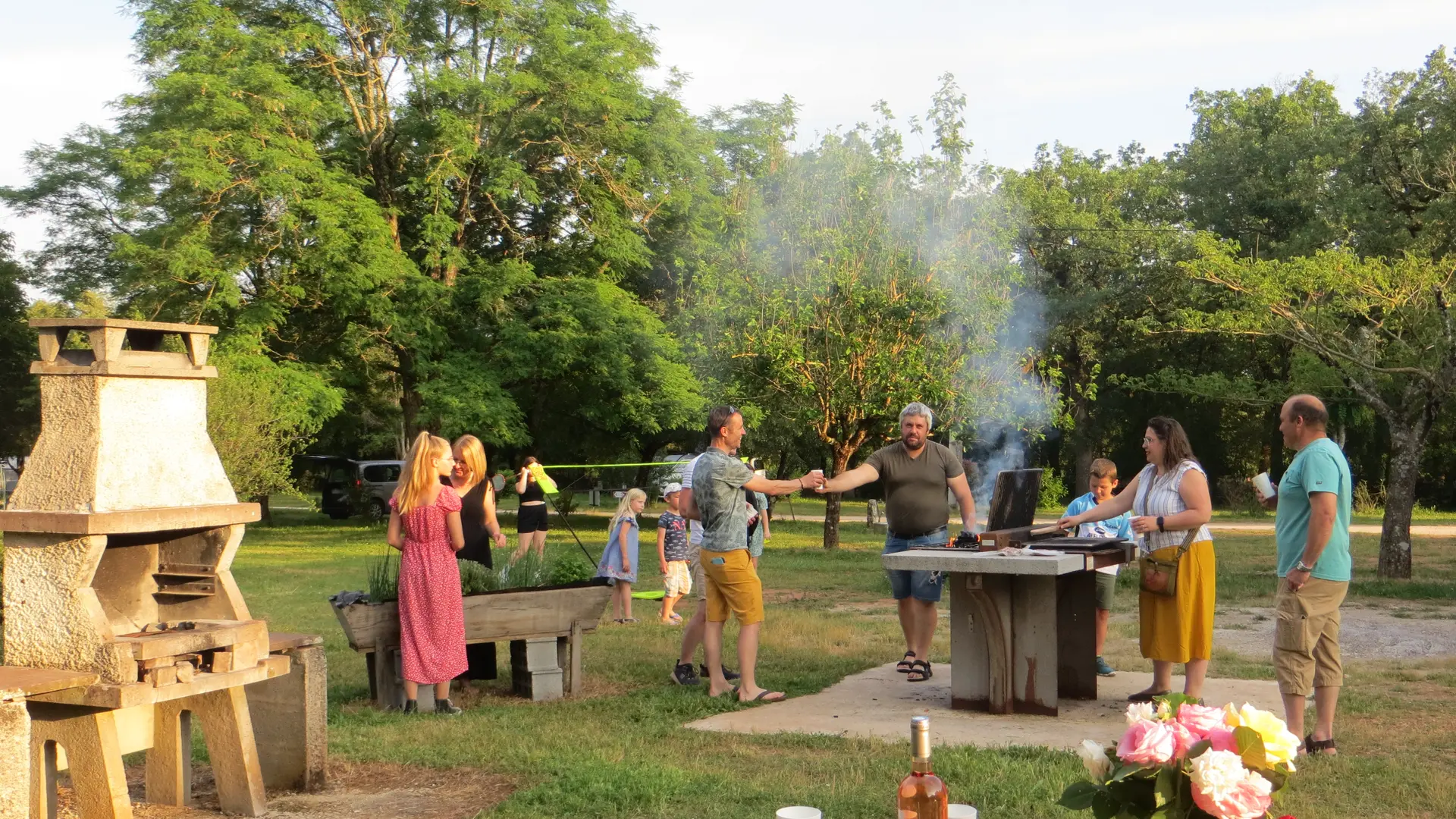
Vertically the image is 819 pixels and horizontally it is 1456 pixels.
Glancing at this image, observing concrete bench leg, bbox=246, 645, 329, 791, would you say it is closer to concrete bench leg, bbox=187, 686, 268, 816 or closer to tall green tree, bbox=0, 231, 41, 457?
concrete bench leg, bbox=187, 686, 268, 816

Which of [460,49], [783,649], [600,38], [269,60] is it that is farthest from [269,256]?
[783,649]

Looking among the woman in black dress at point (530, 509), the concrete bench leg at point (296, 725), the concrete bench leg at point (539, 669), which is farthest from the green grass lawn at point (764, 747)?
the woman in black dress at point (530, 509)

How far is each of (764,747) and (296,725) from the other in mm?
2350

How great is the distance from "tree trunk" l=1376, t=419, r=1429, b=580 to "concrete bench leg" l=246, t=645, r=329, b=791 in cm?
1411

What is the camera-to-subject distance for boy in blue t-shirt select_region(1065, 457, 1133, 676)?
8.94 meters

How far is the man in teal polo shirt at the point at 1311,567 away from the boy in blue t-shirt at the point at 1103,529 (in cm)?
216

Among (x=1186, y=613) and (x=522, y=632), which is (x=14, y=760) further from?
(x=1186, y=613)

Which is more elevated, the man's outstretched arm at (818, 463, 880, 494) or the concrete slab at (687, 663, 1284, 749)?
the man's outstretched arm at (818, 463, 880, 494)

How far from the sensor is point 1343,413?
31.1 metres

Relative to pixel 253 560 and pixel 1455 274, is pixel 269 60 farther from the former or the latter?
pixel 1455 274

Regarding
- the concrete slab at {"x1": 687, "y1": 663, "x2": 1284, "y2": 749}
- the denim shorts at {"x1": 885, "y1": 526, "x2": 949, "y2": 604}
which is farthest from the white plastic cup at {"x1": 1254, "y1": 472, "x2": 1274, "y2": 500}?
the denim shorts at {"x1": 885, "y1": 526, "x2": 949, "y2": 604}

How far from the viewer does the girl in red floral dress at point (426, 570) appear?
7.76 metres

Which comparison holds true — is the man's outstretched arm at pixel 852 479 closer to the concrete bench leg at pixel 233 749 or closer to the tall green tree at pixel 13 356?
the concrete bench leg at pixel 233 749

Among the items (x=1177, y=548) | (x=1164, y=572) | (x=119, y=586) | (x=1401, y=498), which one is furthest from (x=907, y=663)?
(x=1401, y=498)
